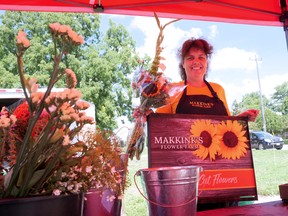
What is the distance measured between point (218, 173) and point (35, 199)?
2.34ft

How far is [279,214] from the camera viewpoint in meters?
0.79

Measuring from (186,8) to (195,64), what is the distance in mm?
515

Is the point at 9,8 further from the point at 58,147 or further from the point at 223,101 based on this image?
the point at 58,147

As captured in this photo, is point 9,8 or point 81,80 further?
point 81,80

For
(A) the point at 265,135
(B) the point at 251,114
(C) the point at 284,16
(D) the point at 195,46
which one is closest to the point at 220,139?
(B) the point at 251,114

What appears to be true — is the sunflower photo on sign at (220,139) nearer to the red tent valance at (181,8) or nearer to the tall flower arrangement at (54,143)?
the tall flower arrangement at (54,143)

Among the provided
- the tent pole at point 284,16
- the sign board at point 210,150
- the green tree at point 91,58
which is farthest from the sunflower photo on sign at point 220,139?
the green tree at point 91,58

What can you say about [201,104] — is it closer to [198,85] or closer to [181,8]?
[198,85]

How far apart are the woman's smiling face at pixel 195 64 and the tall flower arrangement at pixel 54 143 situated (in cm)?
129

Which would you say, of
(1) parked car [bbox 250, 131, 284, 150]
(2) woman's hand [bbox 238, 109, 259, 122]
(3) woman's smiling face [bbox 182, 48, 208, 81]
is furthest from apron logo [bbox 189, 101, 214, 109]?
(1) parked car [bbox 250, 131, 284, 150]

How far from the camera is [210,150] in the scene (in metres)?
1.03

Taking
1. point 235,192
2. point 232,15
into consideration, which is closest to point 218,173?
point 235,192

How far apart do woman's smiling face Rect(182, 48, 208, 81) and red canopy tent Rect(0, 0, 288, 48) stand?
42 centimetres

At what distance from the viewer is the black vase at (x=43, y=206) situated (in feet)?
1.30
